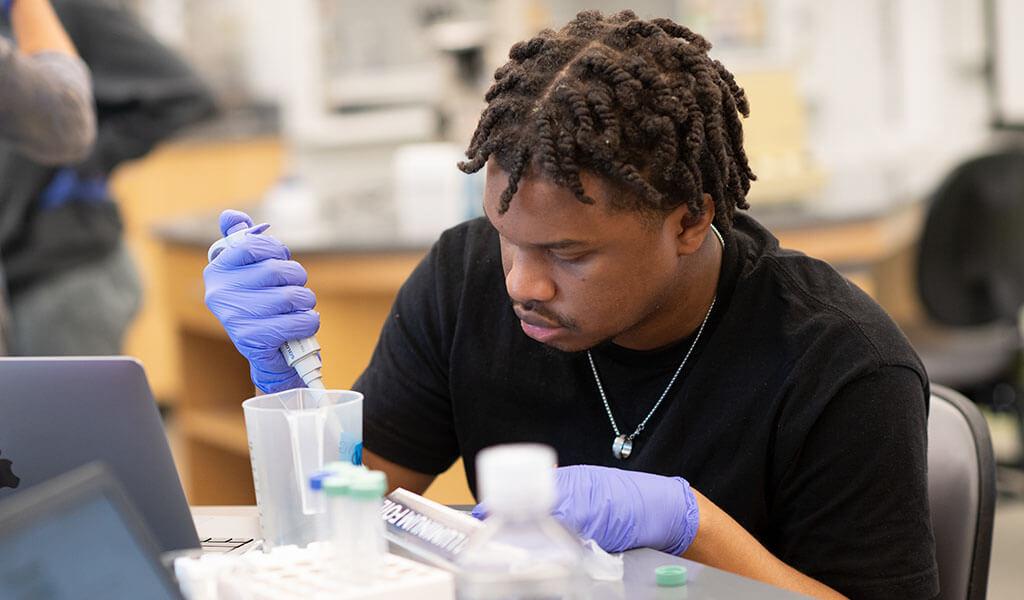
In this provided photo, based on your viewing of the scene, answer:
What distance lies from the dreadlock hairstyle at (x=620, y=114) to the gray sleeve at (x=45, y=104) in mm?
864

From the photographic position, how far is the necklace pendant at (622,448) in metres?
1.22

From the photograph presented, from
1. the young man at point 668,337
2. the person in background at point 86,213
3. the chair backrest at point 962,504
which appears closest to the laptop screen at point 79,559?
the young man at point 668,337

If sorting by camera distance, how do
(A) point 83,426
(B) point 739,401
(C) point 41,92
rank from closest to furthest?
1. (A) point 83,426
2. (B) point 739,401
3. (C) point 41,92

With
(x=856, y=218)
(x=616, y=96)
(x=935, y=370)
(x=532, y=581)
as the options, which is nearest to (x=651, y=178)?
(x=616, y=96)

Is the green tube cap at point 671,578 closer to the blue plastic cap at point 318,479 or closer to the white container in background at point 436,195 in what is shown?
the blue plastic cap at point 318,479

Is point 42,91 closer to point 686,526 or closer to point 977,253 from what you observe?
point 686,526

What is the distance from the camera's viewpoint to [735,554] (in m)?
1.03

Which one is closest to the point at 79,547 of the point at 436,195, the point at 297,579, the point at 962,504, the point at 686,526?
the point at 297,579

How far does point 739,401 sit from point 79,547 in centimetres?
65

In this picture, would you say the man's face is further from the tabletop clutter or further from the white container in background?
the white container in background

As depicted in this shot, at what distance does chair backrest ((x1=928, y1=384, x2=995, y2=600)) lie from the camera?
120 cm

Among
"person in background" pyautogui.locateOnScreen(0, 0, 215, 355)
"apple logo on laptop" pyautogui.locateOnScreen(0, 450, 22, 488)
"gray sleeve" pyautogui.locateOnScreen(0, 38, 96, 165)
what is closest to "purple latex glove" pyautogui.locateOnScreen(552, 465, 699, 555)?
"apple logo on laptop" pyautogui.locateOnScreen(0, 450, 22, 488)

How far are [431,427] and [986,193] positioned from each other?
2.20m

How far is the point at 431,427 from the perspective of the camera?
136cm
